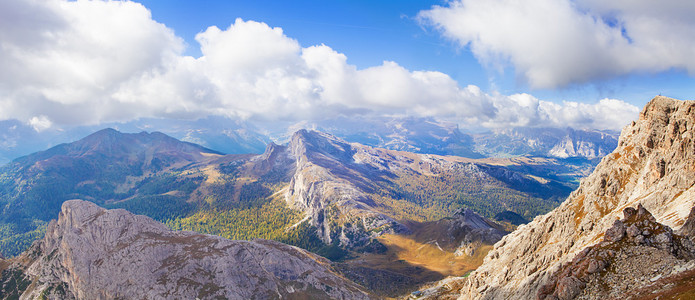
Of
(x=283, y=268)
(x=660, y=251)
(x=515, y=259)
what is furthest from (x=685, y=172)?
(x=283, y=268)

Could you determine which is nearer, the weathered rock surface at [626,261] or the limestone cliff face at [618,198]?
the weathered rock surface at [626,261]

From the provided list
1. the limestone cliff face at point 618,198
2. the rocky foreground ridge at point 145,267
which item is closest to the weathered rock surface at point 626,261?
the limestone cliff face at point 618,198

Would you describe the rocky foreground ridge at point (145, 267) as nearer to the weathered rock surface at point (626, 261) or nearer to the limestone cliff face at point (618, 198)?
the limestone cliff face at point (618, 198)

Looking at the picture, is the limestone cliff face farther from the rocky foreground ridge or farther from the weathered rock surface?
the rocky foreground ridge

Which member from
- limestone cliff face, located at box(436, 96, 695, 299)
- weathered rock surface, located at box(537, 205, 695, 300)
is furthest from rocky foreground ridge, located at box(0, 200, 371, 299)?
weathered rock surface, located at box(537, 205, 695, 300)

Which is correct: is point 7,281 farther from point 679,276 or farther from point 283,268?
point 679,276

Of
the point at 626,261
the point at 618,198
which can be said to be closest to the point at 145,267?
the point at 626,261
